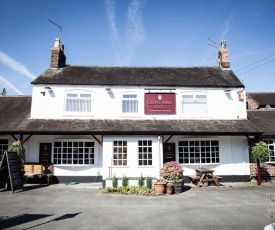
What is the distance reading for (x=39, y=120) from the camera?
16125 mm

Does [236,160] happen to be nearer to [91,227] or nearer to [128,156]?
[128,156]

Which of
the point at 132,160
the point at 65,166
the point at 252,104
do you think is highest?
the point at 252,104

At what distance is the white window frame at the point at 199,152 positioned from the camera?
1623cm

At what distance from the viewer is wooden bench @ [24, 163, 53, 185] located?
15227 millimetres

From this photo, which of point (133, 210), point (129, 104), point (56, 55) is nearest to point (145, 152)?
point (129, 104)

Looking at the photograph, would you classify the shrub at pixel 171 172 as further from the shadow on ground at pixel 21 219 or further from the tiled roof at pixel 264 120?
the tiled roof at pixel 264 120

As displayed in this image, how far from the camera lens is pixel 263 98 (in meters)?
34.8

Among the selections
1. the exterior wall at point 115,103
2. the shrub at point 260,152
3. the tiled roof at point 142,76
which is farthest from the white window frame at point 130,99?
the shrub at point 260,152

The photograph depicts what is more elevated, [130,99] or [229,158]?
[130,99]

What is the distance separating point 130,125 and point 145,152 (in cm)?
203

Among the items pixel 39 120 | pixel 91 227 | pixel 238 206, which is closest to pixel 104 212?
pixel 91 227

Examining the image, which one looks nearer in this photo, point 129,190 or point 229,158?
point 129,190

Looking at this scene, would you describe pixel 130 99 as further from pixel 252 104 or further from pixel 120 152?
pixel 252 104

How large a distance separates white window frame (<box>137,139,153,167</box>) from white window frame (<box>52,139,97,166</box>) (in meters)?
3.25
